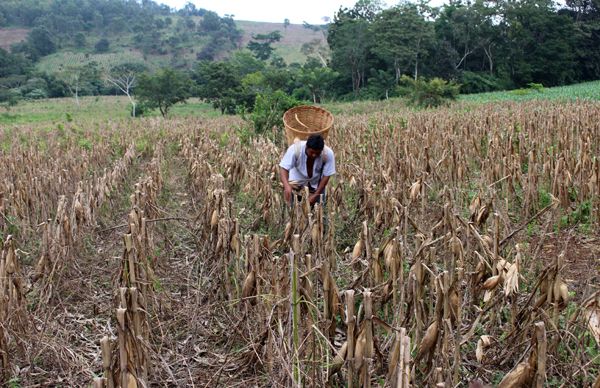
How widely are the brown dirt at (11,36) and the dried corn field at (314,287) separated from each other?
83428 mm

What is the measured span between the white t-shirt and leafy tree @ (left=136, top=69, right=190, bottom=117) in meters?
31.8

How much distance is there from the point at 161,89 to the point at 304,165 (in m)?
33.0

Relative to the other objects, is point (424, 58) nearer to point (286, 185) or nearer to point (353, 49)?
point (353, 49)

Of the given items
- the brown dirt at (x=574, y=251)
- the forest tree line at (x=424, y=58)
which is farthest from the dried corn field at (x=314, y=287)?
the forest tree line at (x=424, y=58)

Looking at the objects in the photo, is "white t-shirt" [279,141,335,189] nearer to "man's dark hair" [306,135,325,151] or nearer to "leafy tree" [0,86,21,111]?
"man's dark hair" [306,135,325,151]

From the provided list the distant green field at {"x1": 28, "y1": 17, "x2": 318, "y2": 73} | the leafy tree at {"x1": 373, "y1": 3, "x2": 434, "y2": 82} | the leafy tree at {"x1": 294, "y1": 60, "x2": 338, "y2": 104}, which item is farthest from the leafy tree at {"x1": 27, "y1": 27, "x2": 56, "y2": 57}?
the leafy tree at {"x1": 373, "y1": 3, "x2": 434, "y2": 82}

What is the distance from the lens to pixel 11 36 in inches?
3209

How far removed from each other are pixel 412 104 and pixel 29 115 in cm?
2352

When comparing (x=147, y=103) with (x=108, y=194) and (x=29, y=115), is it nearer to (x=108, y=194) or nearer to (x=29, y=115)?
(x=29, y=115)

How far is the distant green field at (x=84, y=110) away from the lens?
3277 centimetres

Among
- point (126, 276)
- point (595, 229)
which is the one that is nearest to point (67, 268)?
point (126, 276)

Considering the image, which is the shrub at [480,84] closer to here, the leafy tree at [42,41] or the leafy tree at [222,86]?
the leafy tree at [222,86]

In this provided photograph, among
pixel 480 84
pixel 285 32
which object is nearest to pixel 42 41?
pixel 285 32

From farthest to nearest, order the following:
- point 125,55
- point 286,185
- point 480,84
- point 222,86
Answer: point 125,55 < point 480,84 < point 222,86 < point 286,185
